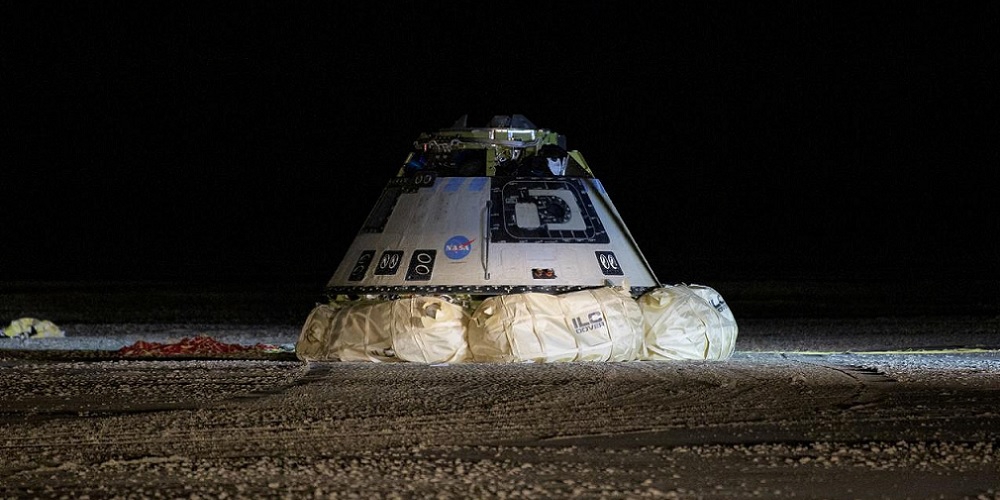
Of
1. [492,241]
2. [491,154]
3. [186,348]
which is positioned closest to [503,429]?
[492,241]

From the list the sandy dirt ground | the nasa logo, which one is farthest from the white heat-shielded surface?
the sandy dirt ground

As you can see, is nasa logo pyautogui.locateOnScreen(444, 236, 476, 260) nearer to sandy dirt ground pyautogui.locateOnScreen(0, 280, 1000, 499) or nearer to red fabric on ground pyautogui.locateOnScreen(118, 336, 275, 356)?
sandy dirt ground pyautogui.locateOnScreen(0, 280, 1000, 499)

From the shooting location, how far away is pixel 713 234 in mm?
43281

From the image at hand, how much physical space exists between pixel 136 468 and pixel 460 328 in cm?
451

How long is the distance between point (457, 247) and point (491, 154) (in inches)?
52.4

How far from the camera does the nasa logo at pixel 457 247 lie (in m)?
11.2

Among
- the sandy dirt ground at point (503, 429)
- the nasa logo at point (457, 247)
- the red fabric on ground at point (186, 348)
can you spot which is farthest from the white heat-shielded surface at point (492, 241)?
the red fabric on ground at point (186, 348)

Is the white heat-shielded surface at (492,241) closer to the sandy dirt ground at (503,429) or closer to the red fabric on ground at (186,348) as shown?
the sandy dirt ground at (503,429)

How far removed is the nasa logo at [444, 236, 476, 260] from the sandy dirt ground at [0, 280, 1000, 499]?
137cm

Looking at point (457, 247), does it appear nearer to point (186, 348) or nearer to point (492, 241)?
point (492, 241)

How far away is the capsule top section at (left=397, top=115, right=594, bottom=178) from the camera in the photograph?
1206cm

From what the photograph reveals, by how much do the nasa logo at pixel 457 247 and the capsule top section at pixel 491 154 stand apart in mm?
939

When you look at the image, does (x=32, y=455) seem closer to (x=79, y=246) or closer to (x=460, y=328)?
(x=460, y=328)

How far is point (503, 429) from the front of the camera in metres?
7.13
